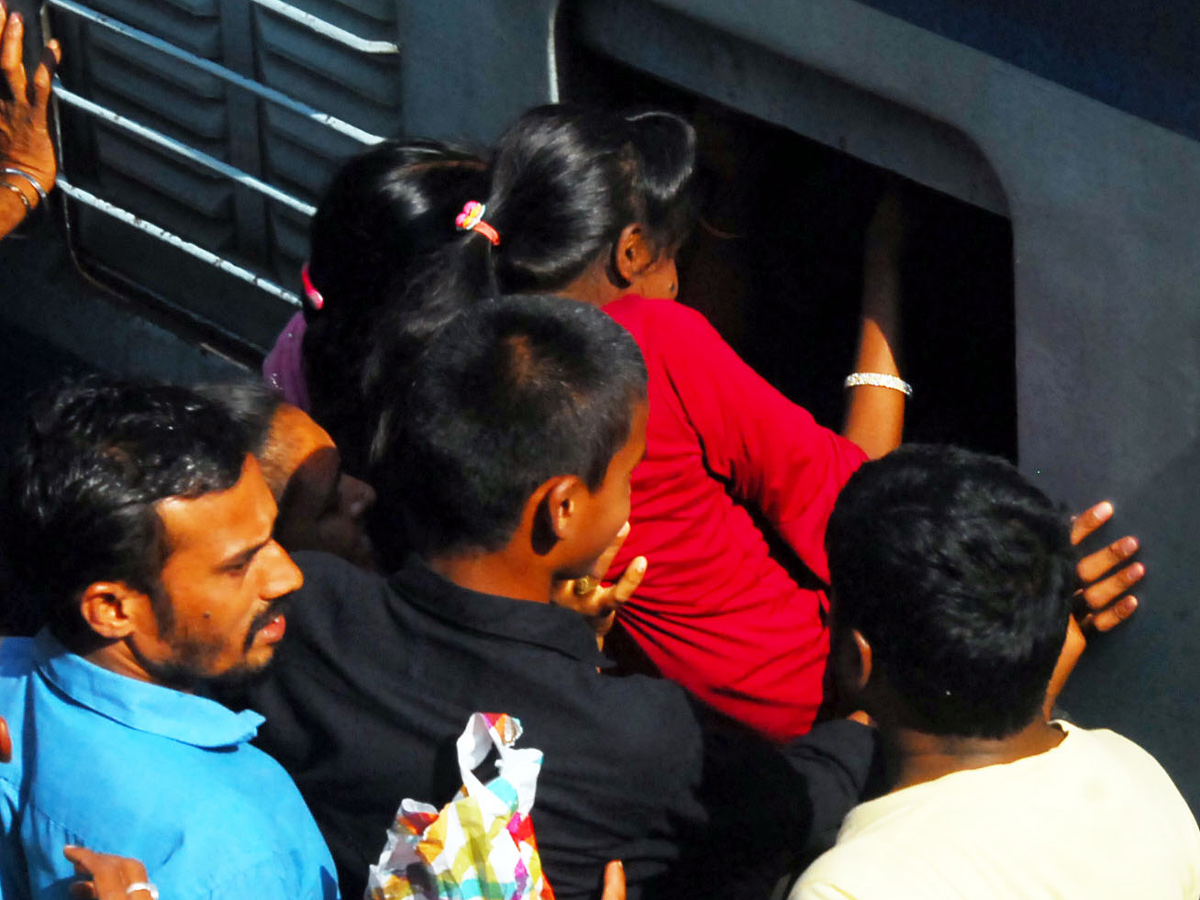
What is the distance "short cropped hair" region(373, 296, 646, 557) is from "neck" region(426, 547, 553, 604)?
0.04 ft

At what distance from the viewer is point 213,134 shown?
3393mm

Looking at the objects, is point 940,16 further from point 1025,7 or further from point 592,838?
point 592,838

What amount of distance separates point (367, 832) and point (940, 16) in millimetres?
1337

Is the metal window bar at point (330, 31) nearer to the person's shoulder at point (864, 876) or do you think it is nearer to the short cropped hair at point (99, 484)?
the short cropped hair at point (99, 484)

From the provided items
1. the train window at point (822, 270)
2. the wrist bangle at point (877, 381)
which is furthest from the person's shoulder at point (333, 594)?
the train window at point (822, 270)

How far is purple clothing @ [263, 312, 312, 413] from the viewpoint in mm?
2543

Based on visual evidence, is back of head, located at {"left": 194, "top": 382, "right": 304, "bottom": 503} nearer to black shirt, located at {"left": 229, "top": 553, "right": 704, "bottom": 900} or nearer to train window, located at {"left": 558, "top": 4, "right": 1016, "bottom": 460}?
black shirt, located at {"left": 229, "top": 553, "right": 704, "bottom": 900}

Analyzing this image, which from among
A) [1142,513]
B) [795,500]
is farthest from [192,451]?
[1142,513]

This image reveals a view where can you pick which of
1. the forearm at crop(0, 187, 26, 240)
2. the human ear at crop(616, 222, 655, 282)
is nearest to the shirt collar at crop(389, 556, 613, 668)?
the human ear at crop(616, 222, 655, 282)

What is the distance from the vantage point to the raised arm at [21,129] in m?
3.47

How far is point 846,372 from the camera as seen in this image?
3.10 m

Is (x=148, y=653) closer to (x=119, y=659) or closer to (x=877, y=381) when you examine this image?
(x=119, y=659)

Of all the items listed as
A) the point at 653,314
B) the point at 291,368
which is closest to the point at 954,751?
the point at 653,314

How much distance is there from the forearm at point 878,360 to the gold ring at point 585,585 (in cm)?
62
